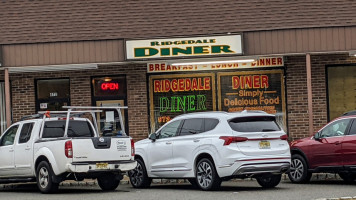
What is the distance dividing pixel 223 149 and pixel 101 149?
8.79ft

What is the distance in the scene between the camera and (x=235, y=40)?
23.5m

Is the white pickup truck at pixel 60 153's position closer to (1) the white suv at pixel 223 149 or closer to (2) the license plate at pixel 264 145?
(1) the white suv at pixel 223 149

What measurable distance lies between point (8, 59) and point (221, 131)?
9404 millimetres

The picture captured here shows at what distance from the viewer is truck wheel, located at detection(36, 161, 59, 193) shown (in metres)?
17.2

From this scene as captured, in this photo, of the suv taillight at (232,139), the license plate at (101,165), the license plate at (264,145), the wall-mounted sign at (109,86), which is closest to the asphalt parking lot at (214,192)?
the license plate at (101,165)

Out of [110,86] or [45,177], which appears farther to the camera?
[110,86]

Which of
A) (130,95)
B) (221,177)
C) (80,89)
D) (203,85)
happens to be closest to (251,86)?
(203,85)

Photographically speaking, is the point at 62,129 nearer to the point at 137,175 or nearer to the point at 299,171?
the point at 137,175

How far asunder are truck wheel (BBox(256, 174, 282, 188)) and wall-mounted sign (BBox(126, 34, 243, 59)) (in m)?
6.24

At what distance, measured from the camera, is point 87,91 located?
85.4 ft

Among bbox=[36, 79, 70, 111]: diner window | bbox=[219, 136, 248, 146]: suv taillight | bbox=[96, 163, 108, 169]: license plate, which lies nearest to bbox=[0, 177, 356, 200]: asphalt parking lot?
bbox=[96, 163, 108, 169]: license plate

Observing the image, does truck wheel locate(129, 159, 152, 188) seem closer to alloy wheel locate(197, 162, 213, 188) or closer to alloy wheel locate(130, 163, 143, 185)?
alloy wheel locate(130, 163, 143, 185)

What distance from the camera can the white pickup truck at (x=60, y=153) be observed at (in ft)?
55.6

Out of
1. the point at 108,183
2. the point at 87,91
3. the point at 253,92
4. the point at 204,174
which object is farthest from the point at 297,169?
the point at 87,91
